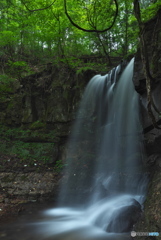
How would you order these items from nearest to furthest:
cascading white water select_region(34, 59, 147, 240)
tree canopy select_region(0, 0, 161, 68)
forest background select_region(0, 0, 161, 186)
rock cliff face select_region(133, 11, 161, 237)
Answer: rock cliff face select_region(133, 11, 161, 237), cascading white water select_region(34, 59, 147, 240), tree canopy select_region(0, 0, 161, 68), forest background select_region(0, 0, 161, 186)

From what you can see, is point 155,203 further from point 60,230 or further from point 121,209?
point 60,230

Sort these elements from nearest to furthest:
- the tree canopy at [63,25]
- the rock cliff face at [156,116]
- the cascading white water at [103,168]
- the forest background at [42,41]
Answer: the rock cliff face at [156,116]
the cascading white water at [103,168]
the tree canopy at [63,25]
the forest background at [42,41]

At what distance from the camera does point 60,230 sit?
4.85 meters

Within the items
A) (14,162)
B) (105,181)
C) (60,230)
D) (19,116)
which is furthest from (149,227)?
(19,116)

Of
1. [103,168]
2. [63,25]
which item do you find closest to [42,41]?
[63,25]

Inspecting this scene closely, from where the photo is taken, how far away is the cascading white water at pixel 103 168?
4.72m

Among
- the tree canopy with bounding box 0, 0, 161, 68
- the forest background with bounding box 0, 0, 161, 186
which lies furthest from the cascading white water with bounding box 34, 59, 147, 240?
the tree canopy with bounding box 0, 0, 161, 68

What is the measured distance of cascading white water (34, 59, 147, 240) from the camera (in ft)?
15.5

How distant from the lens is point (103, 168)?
8.04m

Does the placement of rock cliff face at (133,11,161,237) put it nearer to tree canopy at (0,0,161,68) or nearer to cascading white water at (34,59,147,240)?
cascading white water at (34,59,147,240)

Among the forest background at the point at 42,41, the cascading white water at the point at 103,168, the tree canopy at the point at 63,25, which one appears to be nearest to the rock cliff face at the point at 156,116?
the cascading white water at the point at 103,168

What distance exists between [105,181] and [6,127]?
5.88 m

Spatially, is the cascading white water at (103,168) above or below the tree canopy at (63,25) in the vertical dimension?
below

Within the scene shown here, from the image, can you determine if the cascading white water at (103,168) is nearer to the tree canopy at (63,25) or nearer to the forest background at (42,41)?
the forest background at (42,41)
